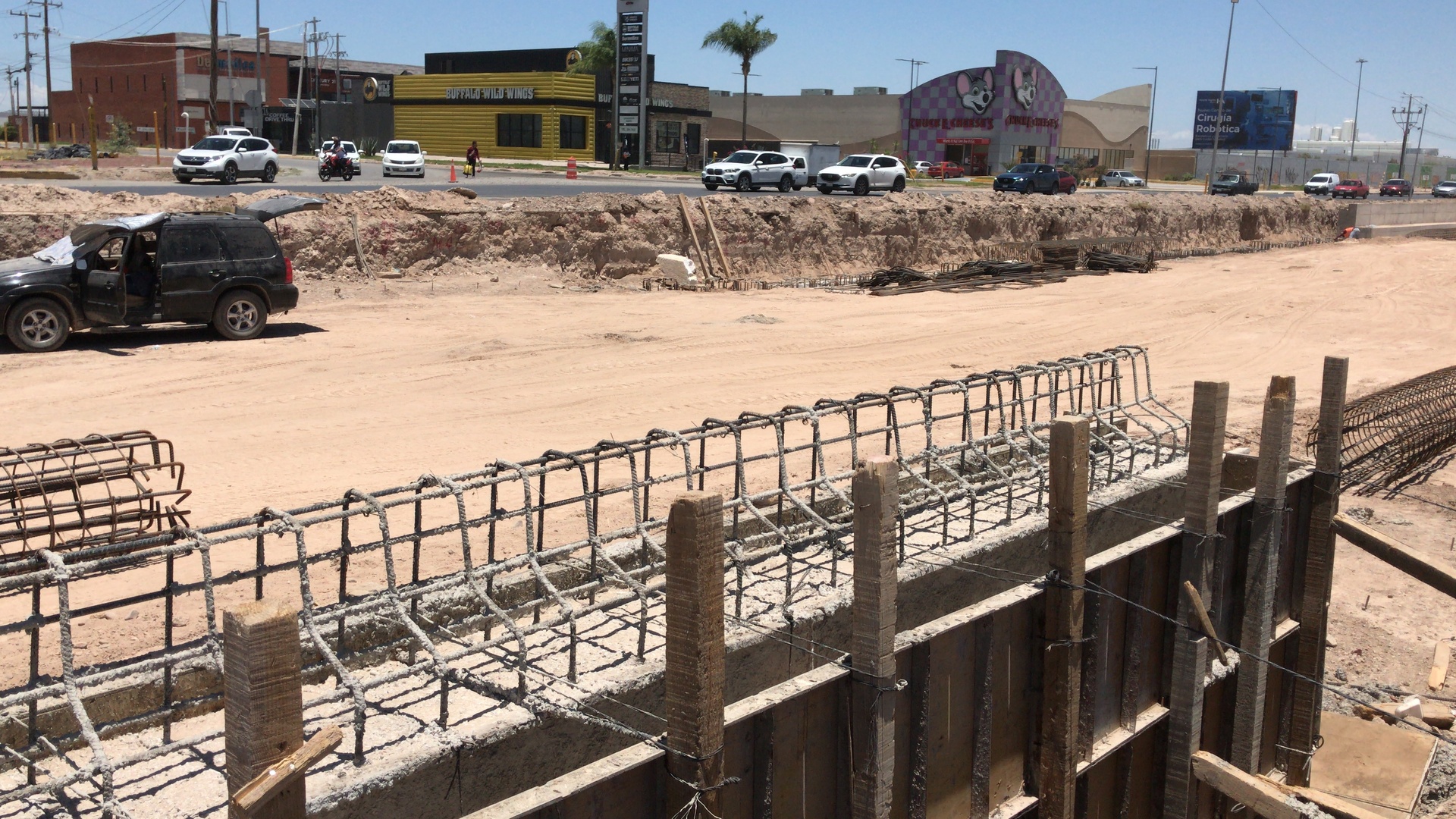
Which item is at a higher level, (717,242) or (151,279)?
(717,242)

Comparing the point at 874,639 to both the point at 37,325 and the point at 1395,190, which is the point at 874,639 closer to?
the point at 37,325

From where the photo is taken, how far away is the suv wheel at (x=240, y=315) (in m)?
17.4

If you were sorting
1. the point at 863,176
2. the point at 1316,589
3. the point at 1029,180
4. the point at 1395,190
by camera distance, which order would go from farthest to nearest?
1. the point at 1395,190
2. the point at 1029,180
3. the point at 863,176
4. the point at 1316,589

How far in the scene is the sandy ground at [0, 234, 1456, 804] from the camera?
12.4 m

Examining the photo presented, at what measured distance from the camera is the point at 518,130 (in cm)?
6800

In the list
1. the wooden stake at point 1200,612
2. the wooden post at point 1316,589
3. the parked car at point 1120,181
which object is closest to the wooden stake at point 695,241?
the wooden post at point 1316,589

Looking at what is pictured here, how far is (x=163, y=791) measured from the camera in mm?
5379

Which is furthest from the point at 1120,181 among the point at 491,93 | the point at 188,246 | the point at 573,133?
the point at 188,246

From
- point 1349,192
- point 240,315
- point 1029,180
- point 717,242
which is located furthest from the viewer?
point 1349,192

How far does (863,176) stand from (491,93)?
112 feet

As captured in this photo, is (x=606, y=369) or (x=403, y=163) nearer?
(x=606, y=369)

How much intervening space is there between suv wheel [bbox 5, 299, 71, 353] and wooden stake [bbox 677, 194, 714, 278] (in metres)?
14.0

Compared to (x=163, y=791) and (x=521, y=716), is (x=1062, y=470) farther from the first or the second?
(x=163, y=791)

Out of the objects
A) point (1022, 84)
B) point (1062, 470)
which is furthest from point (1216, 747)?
point (1022, 84)
